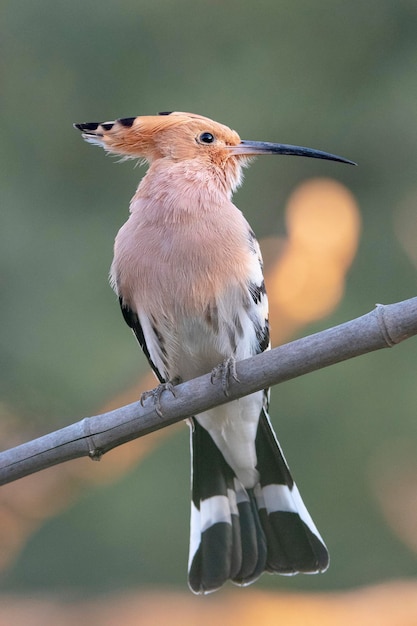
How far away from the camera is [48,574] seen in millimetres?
3039

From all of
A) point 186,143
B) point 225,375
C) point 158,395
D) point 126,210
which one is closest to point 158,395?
point 158,395

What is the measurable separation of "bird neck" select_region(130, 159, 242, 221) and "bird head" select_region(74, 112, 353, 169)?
0.01 m

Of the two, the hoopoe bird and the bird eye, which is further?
the bird eye

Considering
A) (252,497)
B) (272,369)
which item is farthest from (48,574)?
(272,369)

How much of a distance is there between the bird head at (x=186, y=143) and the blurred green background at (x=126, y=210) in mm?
1261

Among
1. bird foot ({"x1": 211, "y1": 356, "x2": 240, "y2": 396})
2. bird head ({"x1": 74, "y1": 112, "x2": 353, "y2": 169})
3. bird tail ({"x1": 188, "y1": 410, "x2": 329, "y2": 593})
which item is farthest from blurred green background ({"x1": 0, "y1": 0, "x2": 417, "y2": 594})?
bird foot ({"x1": 211, "y1": 356, "x2": 240, "y2": 396})

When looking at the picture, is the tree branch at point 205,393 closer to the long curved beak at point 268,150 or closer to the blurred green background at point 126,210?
the long curved beak at point 268,150

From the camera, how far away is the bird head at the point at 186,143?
1471mm

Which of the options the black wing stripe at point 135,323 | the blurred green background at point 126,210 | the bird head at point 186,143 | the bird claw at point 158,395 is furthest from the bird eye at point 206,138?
the blurred green background at point 126,210

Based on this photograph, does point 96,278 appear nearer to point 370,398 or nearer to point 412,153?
point 370,398

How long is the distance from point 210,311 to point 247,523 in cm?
38

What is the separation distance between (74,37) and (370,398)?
179cm

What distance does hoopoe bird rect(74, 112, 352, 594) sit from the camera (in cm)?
134

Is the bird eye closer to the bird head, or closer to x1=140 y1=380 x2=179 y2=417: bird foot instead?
the bird head
